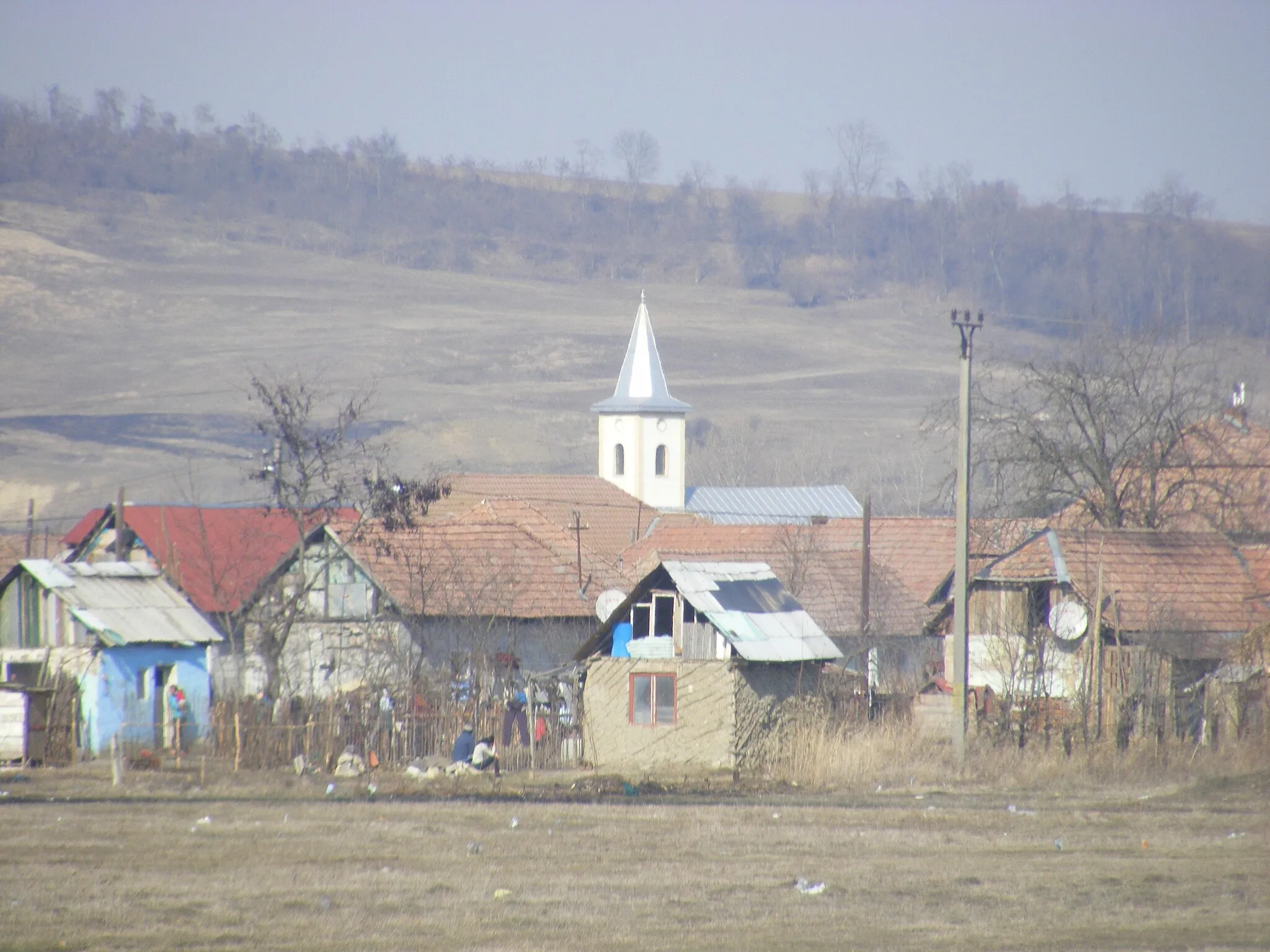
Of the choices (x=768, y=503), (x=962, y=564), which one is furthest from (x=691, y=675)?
(x=768, y=503)

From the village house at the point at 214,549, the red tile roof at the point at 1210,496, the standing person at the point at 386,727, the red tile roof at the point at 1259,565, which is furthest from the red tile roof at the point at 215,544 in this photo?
the red tile roof at the point at 1259,565

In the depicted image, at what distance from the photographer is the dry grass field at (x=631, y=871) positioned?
41.5 feet

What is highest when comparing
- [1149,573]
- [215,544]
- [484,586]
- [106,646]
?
[215,544]

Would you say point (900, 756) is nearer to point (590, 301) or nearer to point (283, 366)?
point (283, 366)

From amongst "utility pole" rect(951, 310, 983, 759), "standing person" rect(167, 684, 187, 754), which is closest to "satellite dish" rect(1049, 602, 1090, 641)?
"utility pole" rect(951, 310, 983, 759)

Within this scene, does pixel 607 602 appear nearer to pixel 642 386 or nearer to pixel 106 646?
pixel 106 646

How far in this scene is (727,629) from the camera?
91.1 ft

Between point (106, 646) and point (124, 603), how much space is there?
1.57 metres

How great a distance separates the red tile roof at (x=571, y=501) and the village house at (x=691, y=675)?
27.4 meters

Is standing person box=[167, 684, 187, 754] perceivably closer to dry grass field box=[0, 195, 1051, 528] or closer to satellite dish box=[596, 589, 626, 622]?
satellite dish box=[596, 589, 626, 622]

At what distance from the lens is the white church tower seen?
8562 cm

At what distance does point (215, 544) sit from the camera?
42688mm

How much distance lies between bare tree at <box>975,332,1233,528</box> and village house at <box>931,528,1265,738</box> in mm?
5243

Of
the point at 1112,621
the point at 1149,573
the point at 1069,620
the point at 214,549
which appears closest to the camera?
the point at 1112,621
